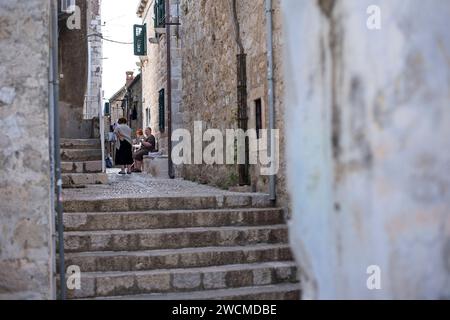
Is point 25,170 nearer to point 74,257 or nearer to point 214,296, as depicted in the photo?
point 74,257

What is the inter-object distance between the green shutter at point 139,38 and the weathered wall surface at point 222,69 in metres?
6.90

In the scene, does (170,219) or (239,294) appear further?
(170,219)

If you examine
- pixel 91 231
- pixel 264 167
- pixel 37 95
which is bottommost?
pixel 91 231

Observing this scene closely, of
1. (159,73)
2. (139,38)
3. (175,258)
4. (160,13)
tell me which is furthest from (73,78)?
(139,38)

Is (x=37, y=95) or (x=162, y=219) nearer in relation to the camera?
(x=37, y=95)

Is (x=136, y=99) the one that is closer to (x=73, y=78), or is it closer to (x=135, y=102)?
(x=135, y=102)

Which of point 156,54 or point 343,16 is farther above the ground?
point 156,54

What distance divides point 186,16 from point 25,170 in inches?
340

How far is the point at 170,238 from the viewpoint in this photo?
529 centimetres

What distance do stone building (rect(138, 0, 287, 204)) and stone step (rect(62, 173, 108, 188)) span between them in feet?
5.90

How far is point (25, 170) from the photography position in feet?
11.8

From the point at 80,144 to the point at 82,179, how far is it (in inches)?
38.6

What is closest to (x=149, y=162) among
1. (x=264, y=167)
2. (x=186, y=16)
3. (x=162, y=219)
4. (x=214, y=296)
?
(x=186, y=16)

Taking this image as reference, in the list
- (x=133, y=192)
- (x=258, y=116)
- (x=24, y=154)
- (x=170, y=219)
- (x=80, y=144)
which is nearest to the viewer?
(x=24, y=154)
